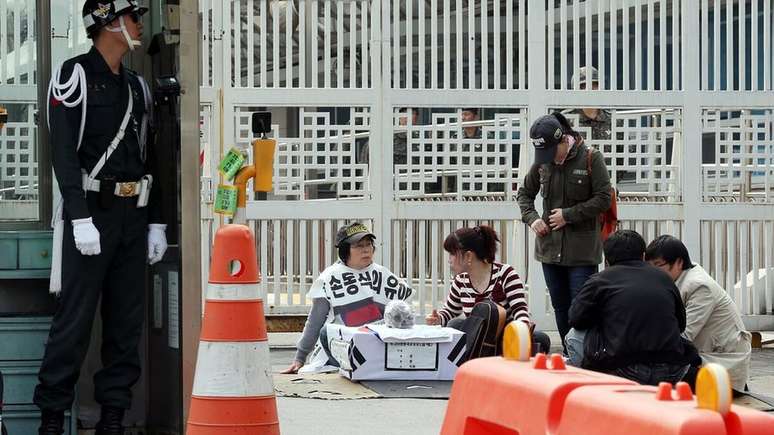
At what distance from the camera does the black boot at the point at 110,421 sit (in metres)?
6.28

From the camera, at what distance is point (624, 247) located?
7.65 meters

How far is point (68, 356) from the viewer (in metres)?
6.09

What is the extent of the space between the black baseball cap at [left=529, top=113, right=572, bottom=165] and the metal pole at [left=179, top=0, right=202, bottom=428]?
3.17m

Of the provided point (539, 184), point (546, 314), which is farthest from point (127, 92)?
point (546, 314)

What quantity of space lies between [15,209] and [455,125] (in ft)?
16.2

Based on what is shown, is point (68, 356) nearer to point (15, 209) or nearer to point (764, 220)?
point (15, 209)

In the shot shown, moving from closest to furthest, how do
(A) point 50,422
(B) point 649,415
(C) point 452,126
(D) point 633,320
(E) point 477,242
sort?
(B) point 649,415 < (A) point 50,422 < (D) point 633,320 < (E) point 477,242 < (C) point 452,126

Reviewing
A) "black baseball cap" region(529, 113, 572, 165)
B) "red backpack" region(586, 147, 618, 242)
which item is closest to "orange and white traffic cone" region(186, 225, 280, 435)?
→ "black baseball cap" region(529, 113, 572, 165)

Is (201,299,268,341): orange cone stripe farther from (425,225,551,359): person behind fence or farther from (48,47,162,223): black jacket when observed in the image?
(425,225,551,359): person behind fence

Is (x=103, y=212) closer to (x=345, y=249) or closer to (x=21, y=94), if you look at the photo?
(x=21, y=94)

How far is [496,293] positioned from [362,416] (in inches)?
66.0

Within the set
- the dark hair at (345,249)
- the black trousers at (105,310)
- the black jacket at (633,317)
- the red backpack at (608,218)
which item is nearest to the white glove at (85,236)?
the black trousers at (105,310)

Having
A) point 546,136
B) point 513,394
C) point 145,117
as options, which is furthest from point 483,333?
point 513,394

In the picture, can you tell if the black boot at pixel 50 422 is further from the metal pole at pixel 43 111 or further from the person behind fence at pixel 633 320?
the person behind fence at pixel 633 320
